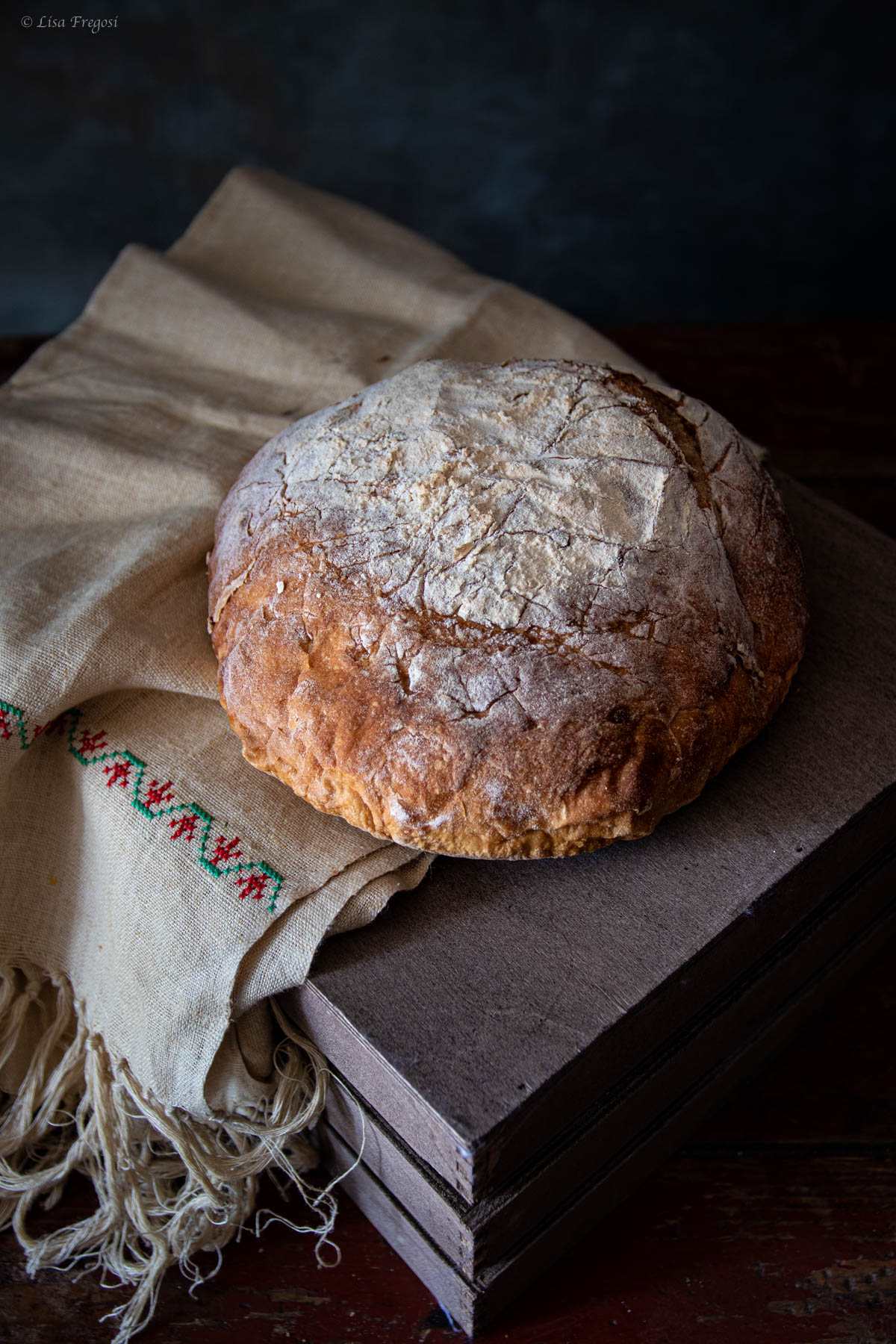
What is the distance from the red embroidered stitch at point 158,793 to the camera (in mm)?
1091

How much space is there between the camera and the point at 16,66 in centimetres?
243

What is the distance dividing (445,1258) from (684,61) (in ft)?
7.76

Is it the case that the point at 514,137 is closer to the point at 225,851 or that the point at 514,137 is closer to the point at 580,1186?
the point at 225,851

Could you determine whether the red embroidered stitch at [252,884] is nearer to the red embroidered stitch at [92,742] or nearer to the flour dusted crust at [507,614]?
the flour dusted crust at [507,614]

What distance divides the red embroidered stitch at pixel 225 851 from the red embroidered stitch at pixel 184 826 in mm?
27

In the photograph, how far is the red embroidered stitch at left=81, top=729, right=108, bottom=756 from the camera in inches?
44.9

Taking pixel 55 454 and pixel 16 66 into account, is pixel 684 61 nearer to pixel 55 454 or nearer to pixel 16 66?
pixel 16 66

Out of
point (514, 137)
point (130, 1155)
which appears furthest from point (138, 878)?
point (514, 137)

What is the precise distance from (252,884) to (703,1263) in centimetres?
57

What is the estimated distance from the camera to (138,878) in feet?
3.50

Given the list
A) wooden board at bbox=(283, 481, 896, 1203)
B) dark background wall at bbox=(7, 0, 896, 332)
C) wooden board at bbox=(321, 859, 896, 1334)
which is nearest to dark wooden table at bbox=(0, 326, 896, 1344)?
wooden board at bbox=(321, 859, 896, 1334)

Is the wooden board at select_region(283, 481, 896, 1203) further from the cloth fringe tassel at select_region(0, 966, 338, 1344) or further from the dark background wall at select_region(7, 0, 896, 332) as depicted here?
the dark background wall at select_region(7, 0, 896, 332)

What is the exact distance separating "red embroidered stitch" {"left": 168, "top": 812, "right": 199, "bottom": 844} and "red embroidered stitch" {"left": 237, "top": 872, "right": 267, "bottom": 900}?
67mm

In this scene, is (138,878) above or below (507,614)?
below
